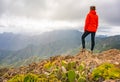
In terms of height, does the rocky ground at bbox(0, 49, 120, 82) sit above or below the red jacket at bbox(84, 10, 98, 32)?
below

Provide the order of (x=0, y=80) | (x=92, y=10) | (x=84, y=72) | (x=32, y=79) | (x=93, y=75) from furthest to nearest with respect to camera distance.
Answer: (x=92, y=10) < (x=0, y=80) < (x=84, y=72) < (x=93, y=75) < (x=32, y=79)

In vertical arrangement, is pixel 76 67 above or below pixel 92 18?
below

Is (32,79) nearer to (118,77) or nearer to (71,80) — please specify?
(71,80)

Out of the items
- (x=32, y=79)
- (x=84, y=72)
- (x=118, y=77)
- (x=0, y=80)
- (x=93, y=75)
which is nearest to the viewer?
(x=32, y=79)

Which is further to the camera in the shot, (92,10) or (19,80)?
(92,10)

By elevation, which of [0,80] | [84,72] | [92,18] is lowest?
[0,80]

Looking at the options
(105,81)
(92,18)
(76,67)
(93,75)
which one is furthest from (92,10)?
(105,81)

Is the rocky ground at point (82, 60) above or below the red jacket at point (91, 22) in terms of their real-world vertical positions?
below

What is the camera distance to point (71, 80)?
12.0 meters

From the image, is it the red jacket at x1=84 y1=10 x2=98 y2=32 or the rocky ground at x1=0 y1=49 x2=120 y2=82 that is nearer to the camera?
the rocky ground at x1=0 y1=49 x2=120 y2=82

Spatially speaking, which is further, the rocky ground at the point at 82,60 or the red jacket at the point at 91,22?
the red jacket at the point at 91,22

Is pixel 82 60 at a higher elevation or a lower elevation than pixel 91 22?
lower

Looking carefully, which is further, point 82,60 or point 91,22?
point 91,22

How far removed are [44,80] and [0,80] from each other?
6262 millimetres
